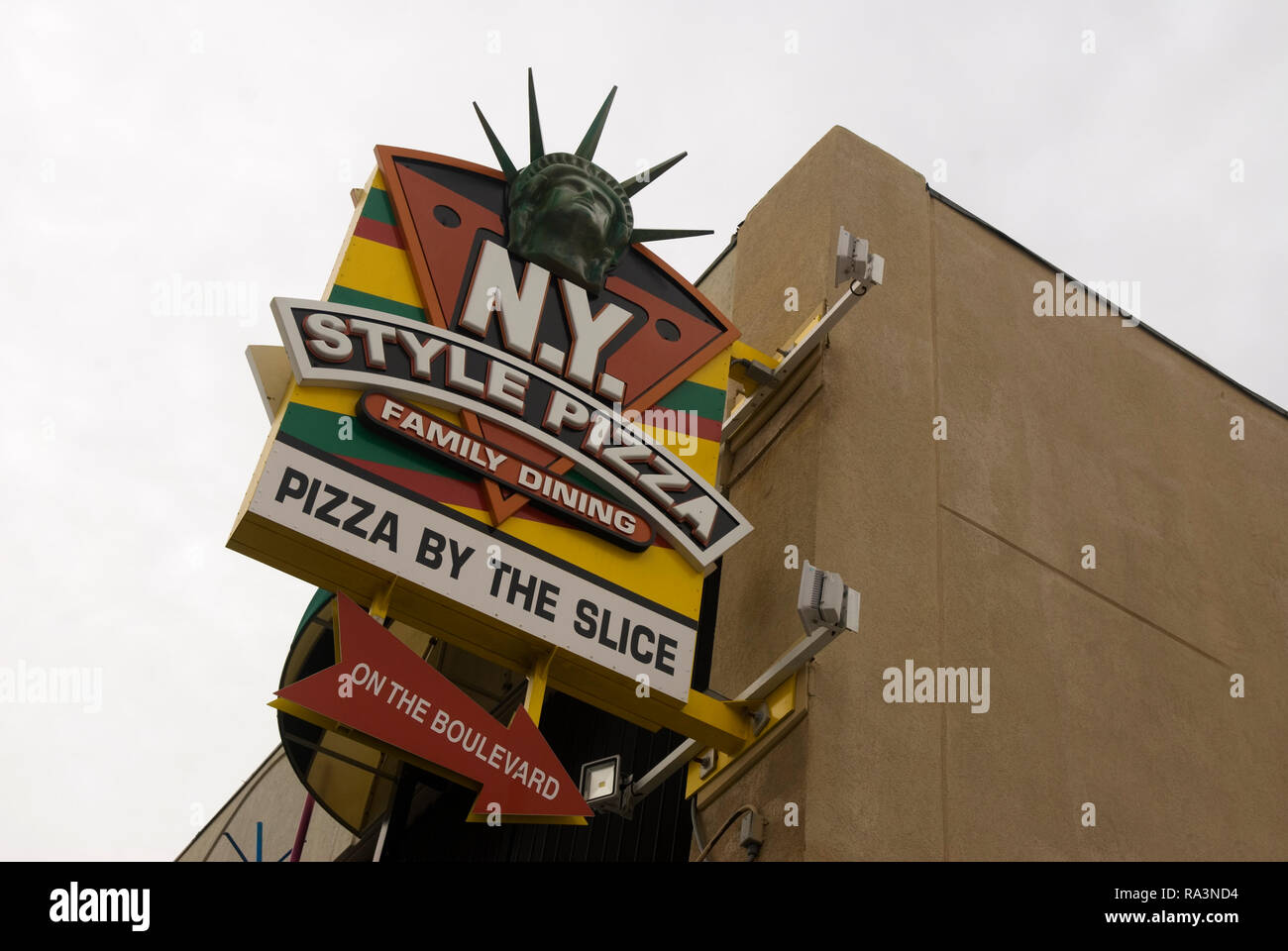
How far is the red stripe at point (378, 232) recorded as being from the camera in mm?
8789

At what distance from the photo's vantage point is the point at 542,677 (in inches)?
308

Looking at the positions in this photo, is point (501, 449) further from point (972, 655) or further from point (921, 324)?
point (921, 324)

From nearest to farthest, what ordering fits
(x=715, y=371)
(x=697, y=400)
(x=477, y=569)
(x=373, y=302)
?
(x=477, y=569) → (x=373, y=302) → (x=697, y=400) → (x=715, y=371)

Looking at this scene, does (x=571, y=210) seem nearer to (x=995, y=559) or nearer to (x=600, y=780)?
(x=600, y=780)

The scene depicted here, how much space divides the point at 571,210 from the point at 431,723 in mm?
3836

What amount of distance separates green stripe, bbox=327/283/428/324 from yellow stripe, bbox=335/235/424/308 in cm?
3

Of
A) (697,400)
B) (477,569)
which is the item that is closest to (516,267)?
(697,400)

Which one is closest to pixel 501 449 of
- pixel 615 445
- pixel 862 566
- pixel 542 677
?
pixel 615 445

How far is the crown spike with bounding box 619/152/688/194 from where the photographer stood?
9.81 meters

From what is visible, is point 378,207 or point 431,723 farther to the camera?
point 378,207

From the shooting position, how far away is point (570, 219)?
930 centimetres

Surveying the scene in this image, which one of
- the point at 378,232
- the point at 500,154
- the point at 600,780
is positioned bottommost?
the point at 600,780
